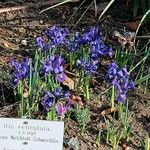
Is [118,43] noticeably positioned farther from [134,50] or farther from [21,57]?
[21,57]

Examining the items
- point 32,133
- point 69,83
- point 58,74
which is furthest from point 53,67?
point 32,133

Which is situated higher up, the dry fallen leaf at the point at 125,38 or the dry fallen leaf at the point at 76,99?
the dry fallen leaf at the point at 125,38

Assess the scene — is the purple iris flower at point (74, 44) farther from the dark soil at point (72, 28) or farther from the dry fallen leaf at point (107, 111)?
the dry fallen leaf at point (107, 111)

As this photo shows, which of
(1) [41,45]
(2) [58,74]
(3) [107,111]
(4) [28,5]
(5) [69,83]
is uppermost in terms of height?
(4) [28,5]

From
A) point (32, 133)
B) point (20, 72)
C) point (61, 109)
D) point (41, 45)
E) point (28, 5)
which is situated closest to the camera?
point (32, 133)

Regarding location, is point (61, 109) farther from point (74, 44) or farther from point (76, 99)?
point (74, 44)

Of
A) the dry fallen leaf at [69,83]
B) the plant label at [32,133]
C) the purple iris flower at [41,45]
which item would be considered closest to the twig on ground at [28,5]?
the purple iris flower at [41,45]

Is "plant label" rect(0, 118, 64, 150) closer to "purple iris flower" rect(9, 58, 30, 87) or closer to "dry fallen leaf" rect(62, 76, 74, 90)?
"purple iris flower" rect(9, 58, 30, 87)

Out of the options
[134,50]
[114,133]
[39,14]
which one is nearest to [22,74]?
[114,133]

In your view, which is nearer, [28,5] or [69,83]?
[69,83]
